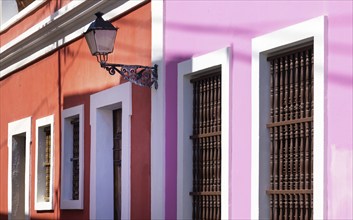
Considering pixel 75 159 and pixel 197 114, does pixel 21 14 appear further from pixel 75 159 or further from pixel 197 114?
pixel 197 114

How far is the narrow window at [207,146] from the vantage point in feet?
40.4

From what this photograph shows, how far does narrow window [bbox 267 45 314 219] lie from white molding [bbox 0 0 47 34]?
27.0 feet

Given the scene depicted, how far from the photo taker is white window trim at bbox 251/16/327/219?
32.9 ft

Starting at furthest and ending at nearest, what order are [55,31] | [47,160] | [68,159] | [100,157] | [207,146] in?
[47,160], [55,31], [68,159], [100,157], [207,146]

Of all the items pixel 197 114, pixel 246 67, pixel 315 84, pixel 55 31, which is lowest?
pixel 197 114

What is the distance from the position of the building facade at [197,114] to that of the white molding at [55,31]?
0.13 ft

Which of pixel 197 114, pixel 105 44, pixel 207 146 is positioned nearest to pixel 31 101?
pixel 105 44

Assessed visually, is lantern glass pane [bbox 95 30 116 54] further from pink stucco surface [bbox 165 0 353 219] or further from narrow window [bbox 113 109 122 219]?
narrow window [bbox 113 109 122 219]

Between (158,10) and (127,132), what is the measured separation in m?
1.71

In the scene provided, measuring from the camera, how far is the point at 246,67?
11.4 meters

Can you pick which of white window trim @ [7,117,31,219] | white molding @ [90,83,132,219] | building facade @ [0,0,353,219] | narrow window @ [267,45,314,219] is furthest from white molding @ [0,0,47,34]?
narrow window @ [267,45,314,219]

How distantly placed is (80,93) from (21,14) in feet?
13.2

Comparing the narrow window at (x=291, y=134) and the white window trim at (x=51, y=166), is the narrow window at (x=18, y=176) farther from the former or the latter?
the narrow window at (x=291, y=134)

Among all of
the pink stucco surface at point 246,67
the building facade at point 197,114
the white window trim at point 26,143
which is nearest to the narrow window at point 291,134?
the building facade at point 197,114
